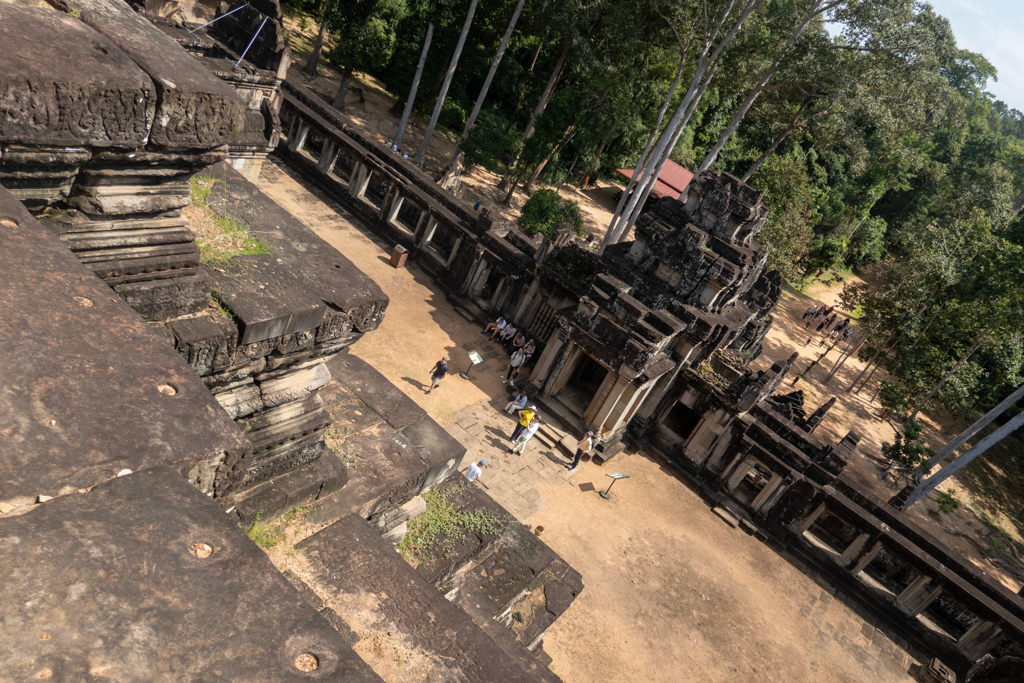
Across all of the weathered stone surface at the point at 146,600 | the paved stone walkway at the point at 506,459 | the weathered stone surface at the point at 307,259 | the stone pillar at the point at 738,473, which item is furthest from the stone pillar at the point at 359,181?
the weathered stone surface at the point at 146,600

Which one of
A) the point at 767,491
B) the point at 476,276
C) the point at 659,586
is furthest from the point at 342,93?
the point at 659,586

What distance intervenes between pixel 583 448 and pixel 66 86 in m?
15.8

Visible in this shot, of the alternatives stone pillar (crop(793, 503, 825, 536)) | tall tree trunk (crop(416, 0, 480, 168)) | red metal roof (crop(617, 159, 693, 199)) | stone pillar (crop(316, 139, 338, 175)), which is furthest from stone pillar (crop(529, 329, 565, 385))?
red metal roof (crop(617, 159, 693, 199))

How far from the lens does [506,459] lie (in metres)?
16.9

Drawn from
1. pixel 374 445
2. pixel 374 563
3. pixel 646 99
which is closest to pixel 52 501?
pixel 374 563

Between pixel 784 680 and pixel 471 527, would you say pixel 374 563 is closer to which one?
pixel 471 527

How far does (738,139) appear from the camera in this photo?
49656 mm

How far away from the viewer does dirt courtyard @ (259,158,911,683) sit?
13.4 metres

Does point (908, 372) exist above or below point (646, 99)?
below

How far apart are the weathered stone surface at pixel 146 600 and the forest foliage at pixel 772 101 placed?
24.0 meters

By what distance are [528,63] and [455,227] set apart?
20693mm

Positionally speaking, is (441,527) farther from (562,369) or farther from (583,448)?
(562,369)

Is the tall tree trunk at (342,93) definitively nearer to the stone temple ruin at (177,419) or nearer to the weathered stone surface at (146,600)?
the stone temple ruin at (177,419)

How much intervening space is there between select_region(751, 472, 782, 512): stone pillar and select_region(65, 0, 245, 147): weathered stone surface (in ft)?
59.0
